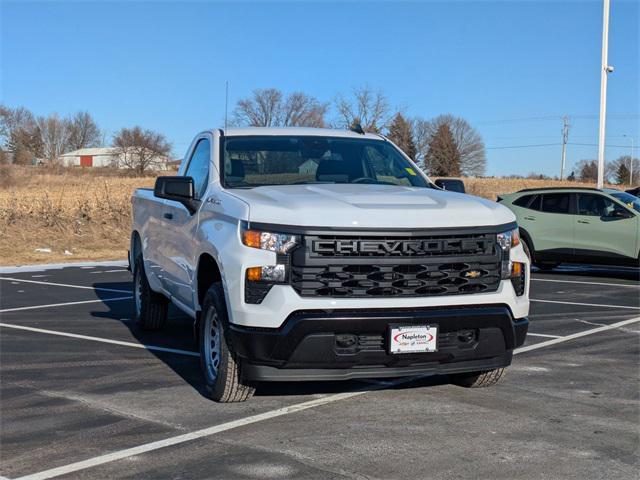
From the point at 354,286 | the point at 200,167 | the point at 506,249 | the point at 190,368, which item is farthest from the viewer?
the point at 200,167

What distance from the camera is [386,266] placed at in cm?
516

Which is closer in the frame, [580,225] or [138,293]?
[138,293]

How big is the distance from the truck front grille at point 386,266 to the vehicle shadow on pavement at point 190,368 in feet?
4.42

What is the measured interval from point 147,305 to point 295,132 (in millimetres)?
2821

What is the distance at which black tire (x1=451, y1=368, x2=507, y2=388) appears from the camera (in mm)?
6246

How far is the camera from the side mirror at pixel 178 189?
6441 mm

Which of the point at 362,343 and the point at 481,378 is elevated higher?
the point at 362,343

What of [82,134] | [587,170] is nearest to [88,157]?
[82,134]

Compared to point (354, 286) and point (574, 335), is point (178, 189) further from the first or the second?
point (574, 335)

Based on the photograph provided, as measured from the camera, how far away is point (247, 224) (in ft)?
17.3

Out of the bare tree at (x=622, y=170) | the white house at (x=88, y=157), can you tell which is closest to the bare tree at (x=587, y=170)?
the bare tree at (x=622, y=170)

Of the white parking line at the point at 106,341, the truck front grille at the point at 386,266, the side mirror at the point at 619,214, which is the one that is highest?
the side mirror at the point at 619,214

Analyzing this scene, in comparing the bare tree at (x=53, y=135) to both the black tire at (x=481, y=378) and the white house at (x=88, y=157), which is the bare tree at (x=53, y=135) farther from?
the black tire at (x=481, y=378)

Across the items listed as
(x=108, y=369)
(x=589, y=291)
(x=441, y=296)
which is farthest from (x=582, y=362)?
(x=589, y=291)
